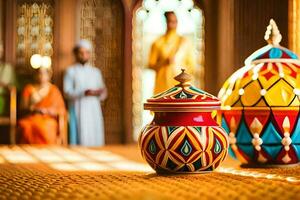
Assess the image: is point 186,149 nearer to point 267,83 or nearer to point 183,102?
point 183,102

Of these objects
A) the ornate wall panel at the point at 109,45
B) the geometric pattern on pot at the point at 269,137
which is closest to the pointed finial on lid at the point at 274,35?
the geometric pattern on pot at the point at 269,137

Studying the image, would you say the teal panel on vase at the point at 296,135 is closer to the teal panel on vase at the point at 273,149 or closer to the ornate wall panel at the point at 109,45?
the teal panel on vase at the point at 273,149

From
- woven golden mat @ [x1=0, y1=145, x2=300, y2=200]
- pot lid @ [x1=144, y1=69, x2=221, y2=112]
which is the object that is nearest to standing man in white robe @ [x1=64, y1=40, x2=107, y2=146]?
woven golden mat @ [x1=0, y1=145, x2=300, y2=200]

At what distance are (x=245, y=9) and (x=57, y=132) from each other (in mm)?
2178

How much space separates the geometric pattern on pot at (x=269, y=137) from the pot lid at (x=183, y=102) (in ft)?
0.63

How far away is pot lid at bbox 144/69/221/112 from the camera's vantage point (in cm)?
157

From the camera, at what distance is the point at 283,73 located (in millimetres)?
1812

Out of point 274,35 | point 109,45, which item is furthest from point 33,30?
point 274,35

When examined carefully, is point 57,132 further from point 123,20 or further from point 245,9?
point 245,9

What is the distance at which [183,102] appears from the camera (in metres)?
1.58

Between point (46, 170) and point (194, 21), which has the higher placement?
point (194, 21)

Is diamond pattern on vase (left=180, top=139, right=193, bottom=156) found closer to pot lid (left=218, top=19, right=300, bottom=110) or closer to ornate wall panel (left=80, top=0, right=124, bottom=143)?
pot lid (left=218, top=19, right=300, bottom=110)

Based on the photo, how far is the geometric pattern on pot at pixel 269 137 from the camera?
5.69ft

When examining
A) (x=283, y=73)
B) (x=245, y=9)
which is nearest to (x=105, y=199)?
(x=283, y=73)
